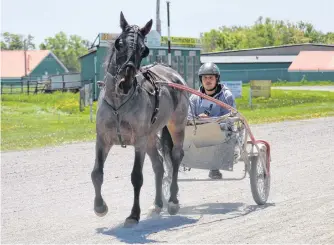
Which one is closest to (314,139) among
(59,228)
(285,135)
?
(285,135)

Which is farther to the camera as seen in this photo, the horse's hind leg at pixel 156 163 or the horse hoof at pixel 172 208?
the horse's hind leg at pixel 156 163

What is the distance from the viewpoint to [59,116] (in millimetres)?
26969

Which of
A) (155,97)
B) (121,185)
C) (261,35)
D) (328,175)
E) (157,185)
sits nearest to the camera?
(155,97)

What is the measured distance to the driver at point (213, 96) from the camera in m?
8.80

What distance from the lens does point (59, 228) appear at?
694 cm

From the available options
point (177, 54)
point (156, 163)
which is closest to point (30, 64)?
point (177, 54)

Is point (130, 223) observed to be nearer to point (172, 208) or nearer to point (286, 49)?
point (172, 208)

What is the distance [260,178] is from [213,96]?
116 cm

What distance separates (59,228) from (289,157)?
6.74 m

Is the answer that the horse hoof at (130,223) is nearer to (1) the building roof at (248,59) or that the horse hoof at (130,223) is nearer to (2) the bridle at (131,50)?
(2) the bridle at (131,50)

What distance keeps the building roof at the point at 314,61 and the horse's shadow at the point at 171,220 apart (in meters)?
65.4

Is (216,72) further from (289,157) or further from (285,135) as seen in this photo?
(285,135)

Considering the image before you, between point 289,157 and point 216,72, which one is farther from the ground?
point 216,72

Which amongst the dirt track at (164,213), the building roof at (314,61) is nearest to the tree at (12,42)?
the building roof at (314,61)
